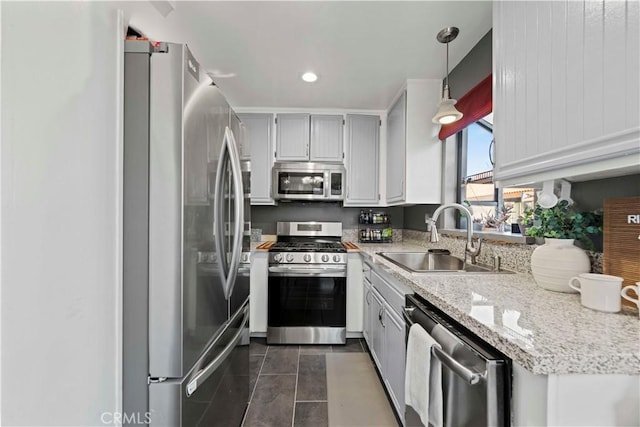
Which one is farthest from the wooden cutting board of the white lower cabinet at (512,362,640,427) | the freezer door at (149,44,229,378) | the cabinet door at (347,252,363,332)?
the cabinet door at (347,252,363,332)

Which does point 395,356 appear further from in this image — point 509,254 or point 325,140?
point 325,140

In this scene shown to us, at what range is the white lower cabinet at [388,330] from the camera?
1512 millimetres

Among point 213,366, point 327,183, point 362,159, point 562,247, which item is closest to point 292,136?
point 327,183

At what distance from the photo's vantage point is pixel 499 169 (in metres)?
1.19

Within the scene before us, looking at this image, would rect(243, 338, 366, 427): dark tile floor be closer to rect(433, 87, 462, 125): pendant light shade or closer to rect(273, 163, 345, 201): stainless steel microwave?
rect(273, 163, 345, 201): stainless steel microwave

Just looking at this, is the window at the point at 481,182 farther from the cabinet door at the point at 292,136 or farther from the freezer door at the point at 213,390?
the freezer door at the point at 213,390

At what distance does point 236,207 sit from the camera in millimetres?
1366

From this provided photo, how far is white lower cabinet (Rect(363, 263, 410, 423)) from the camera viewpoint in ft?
4.96

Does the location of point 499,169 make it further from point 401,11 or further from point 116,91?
point 116,91

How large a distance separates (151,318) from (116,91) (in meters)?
0.75

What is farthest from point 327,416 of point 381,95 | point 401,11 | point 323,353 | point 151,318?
point 381,95

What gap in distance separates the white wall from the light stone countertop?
110cm

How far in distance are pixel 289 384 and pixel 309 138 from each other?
2321 mm

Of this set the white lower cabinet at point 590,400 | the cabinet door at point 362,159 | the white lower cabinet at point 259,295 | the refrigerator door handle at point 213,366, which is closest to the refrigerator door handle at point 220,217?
the refrigerator door handle at point 213,366
